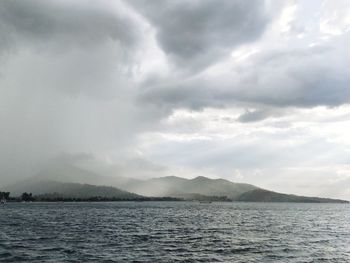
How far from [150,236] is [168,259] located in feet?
111

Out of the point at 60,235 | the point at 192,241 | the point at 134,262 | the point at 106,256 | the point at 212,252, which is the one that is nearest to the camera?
the point at 134,262

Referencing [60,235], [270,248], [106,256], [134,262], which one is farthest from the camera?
[60,235]

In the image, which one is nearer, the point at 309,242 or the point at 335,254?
the point at 335,254

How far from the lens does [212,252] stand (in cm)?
6831

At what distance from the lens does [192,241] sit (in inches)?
3290

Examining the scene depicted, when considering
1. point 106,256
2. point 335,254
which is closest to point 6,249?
point 106,256

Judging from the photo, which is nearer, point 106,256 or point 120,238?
point 106,256

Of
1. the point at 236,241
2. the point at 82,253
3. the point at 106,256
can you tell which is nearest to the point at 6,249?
Result: the point at 82,253

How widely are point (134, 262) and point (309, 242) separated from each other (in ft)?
Answer: 136

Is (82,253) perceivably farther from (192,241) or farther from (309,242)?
(309,242)

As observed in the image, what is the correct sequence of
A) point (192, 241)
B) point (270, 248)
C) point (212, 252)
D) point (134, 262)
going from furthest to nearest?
point (192, 241) < point (270, 248) < point (212, 252) < point (134, 262)

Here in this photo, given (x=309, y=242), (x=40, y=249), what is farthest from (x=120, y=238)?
(x=309, y=242)

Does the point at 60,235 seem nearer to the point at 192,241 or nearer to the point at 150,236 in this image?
the point at 150,236

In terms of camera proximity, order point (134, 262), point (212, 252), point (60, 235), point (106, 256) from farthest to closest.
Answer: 1. point (60, 235)
2. point (212, 252)
3. point (106, 256)
4. point (134, 262)
